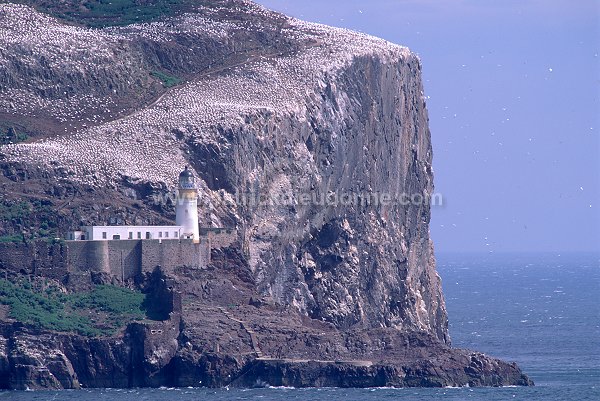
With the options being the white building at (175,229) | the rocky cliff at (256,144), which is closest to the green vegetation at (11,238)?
the rocky cliff at (256,144)

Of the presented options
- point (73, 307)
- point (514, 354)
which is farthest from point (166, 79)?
point (73, 307)

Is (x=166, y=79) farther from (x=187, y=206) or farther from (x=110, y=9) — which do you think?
(x=187, y=206)

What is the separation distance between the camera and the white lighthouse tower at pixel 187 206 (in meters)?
116

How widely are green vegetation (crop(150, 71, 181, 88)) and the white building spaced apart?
1867 cm

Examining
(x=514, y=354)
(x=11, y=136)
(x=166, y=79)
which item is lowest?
(x=514, y=354)

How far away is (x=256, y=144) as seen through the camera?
124 meters

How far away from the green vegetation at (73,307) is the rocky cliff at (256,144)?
16.3 ft

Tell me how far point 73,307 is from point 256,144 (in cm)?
1832

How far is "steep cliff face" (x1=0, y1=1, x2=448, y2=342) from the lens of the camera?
4793 inches

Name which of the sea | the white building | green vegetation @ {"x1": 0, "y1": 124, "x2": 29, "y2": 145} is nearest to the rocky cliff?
green vegetation @ {"x1": 0, "y1": 124, "x2": 29, "y2": 145}

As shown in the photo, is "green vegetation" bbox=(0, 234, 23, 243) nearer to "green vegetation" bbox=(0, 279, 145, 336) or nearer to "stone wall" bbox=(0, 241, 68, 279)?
"stone wall" bbox=(0, 241, 68, 279)

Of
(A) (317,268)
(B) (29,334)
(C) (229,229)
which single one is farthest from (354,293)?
(B) (29,334)

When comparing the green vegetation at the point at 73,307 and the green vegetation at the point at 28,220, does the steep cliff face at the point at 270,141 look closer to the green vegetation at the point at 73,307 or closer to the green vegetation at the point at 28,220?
the green vegetation at the point at 28,220

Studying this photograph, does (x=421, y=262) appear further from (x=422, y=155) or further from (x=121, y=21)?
(x=121, y=21)
